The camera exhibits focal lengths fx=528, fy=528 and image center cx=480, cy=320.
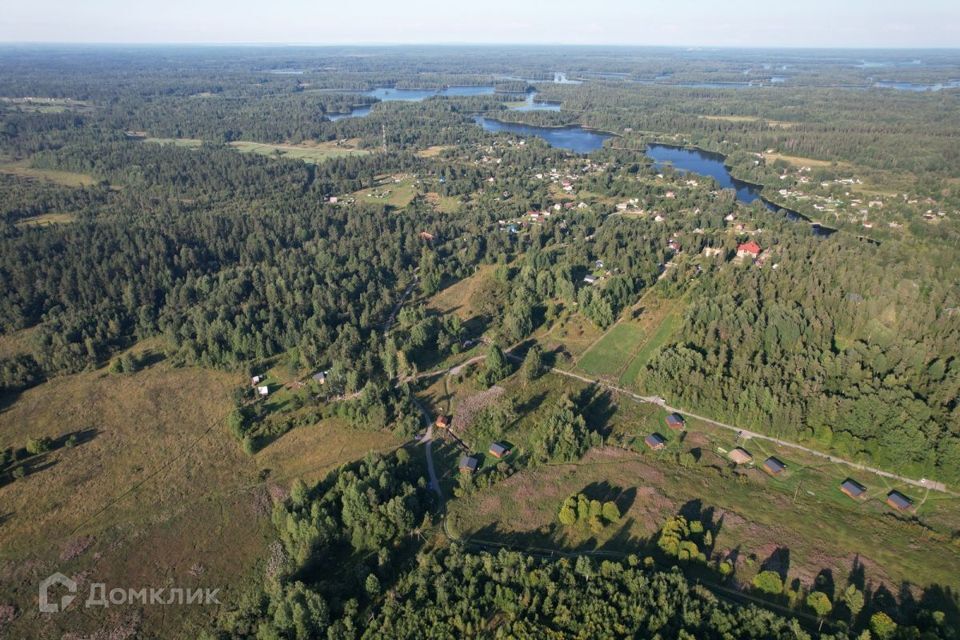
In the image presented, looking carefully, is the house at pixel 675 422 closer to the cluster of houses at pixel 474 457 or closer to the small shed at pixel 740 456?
the small shed at pixel 740 456

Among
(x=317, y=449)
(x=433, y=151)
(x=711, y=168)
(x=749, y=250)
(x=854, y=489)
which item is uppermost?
(x=433, y=151)

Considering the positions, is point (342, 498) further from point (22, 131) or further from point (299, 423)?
point (22, 131)

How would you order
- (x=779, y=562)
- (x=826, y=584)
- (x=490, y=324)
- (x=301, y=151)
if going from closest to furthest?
1. (x=826, y=584)
2. (x=779, y=562)
3. (x=490, y=324)
4. (x=301, y=151)

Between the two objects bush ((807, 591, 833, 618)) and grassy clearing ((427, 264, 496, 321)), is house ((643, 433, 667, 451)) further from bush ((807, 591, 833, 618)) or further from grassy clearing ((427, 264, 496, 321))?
grassy clearing ((427, 264, 496, 321))

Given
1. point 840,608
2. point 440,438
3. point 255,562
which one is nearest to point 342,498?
point 255,562

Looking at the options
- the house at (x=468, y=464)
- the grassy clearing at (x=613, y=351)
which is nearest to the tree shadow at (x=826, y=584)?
the house at (x=468, y=464)

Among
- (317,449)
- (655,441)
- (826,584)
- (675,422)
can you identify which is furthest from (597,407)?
(317,449)

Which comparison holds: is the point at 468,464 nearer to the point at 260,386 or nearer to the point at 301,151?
the point at 260,386
